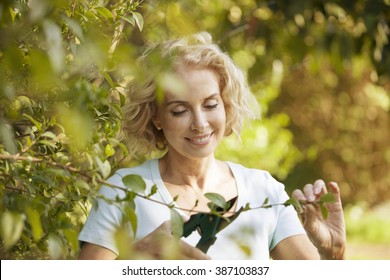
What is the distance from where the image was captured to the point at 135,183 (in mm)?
1223

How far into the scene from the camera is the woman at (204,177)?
6.82 ft

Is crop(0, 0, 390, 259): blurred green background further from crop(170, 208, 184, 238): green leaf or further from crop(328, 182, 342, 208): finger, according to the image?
crop(328, 182, 342, 208): finger

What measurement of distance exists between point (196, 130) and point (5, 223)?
3.87 ft

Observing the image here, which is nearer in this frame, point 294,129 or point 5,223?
point 5,223

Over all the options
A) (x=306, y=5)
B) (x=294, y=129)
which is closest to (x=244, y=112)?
(x=306, y=5)

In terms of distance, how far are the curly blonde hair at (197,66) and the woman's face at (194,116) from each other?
2.0 inches

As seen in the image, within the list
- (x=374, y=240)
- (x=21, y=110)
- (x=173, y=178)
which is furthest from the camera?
(x=374, y=240)

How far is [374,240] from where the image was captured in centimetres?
871

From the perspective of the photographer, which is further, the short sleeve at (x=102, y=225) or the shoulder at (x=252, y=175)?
the shoulder at (x=252, y=175)

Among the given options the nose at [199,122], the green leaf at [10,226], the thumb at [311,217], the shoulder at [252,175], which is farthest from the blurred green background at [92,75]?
the thumb at [311,217]

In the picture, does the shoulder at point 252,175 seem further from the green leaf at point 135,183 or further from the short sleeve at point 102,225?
the green leaf at point 135,183

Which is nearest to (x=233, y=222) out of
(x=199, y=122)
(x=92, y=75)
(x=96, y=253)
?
(x=199, y=122)

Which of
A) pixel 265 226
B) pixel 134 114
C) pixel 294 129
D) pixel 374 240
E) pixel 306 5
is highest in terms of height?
pixel 306 5

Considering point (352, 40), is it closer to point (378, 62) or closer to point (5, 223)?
point (378, 62)
